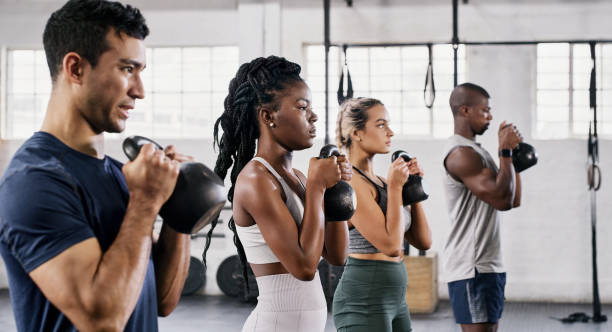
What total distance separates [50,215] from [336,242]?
1174mm

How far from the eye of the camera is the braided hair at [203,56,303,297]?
197cm

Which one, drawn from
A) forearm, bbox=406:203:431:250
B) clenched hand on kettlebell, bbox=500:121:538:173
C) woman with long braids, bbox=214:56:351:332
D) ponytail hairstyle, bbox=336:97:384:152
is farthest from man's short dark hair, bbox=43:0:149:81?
clenched hand on kettlebell, bbox=500:121:538:173

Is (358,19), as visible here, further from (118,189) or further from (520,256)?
(118,189)

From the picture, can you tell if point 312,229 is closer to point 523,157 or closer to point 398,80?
point 523,157

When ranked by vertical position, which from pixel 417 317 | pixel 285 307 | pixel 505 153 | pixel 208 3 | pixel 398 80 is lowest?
pixel 417 317

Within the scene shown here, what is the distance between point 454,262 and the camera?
306 centimetres

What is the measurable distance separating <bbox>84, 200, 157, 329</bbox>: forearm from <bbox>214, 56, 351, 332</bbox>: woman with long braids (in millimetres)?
677

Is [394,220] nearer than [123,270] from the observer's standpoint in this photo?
No

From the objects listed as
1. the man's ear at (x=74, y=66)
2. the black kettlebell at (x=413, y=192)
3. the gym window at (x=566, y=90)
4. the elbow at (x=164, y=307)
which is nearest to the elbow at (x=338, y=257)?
the black kettlebell at (x=413, y=192)

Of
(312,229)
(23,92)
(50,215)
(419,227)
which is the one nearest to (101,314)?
(50,215)

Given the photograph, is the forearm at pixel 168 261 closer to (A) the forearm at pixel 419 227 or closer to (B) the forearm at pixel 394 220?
(B) the forearm at pixel 394 220

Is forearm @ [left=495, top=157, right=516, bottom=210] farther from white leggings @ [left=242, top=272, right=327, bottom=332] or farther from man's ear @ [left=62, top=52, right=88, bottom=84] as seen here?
man's ear @ [left=62, top=52, right=88, bottom=84]

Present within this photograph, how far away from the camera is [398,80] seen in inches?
284

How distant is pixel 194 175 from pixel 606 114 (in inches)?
266
